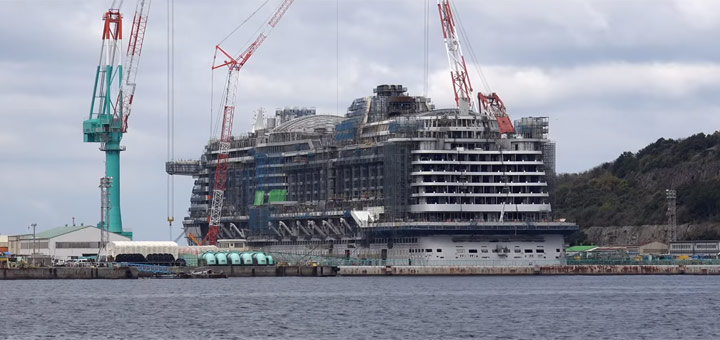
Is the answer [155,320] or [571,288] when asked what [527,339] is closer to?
[155,320]

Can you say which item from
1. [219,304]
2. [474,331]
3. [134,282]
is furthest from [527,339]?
[134,282]

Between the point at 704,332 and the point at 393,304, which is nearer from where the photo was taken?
the point at 704,332

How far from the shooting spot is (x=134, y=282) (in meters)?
196

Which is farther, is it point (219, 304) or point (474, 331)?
point (219, 304)

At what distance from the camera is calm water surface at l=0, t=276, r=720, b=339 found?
113 metres

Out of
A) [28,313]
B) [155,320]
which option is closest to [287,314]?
[155,320]

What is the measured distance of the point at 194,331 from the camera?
4496 inches

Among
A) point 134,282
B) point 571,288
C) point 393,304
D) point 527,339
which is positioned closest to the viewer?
point 527,339

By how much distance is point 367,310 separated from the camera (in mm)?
135750

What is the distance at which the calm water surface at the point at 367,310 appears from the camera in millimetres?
112562

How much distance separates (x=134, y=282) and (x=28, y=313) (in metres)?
63.2

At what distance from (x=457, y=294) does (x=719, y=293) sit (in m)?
27.3

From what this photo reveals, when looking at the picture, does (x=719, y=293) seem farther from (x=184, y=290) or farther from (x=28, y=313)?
(x=28, y=313)

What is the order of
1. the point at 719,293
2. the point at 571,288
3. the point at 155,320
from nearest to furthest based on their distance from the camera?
the point at 155,320
the point at 719,293
the point at 571,288
